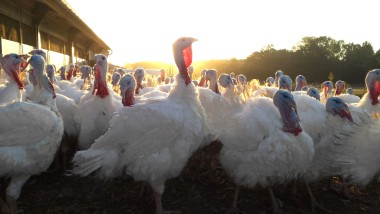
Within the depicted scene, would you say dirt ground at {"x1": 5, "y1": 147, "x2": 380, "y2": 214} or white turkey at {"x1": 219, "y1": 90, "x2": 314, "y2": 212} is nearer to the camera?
white turkey at {"x1": 219, "y1": 90, "x2": 314, "y2": 212}

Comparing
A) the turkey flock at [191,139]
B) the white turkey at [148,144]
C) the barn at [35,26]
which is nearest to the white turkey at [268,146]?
the turkey flock at [191,139]

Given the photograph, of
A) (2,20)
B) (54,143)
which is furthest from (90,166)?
(2,20)

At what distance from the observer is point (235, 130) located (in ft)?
14.6

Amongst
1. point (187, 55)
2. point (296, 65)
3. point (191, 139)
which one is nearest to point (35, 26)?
point (187, 55)

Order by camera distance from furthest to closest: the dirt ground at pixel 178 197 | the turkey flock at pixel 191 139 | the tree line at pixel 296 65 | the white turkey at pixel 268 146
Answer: the tree line at pixel 296 65, the dirt ground at pixel 178 197, the white turkey at pixel 268 146, the turkey flock at pixel 191 139

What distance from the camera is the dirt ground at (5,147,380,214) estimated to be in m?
4.65

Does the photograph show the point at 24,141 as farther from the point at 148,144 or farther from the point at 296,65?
the point at 296,65

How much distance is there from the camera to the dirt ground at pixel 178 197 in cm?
465

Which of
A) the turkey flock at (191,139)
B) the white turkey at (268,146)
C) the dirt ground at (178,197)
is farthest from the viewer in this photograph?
the dirt ground at (178,197)

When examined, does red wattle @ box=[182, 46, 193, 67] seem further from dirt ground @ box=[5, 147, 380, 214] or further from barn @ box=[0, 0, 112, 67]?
barn @ box=[0, 0, 112, 67]

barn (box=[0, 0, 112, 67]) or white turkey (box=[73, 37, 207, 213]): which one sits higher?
barn (box=[0, 0, 112, 67])

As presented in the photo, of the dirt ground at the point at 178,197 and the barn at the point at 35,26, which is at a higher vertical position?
the barn at the point at 35,26

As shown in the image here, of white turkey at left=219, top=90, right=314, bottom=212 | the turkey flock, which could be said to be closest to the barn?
the turkey flock

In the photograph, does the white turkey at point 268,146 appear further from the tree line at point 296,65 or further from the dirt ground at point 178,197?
the tree line at point 296,65
